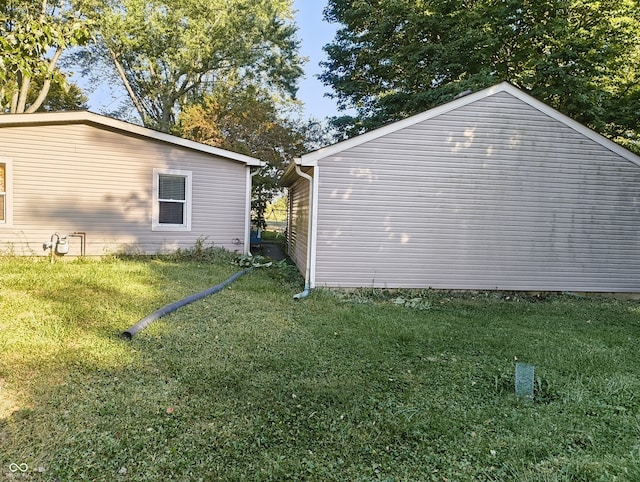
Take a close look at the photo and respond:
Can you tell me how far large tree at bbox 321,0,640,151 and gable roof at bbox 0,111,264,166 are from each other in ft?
29.1

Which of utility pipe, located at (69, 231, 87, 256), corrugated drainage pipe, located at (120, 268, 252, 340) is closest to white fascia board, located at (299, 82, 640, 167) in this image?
corrugated drainage pipe, located at (120, 268, 252, 340)

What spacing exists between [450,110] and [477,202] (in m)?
1.79

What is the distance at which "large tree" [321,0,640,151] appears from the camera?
12398 millimetres

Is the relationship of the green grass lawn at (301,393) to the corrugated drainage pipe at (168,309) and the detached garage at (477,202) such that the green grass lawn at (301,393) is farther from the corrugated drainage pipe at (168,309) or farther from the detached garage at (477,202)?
the detached garage at (477,202)

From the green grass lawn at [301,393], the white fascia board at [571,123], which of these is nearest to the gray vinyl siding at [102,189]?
the green grass lawn at [301,393]

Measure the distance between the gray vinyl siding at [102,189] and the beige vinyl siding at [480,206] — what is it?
3768 mm

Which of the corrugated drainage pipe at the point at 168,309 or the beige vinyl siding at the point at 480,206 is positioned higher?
the beige vinyl siding at the point at 480,206

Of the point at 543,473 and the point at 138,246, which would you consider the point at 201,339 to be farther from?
the point at 138,246

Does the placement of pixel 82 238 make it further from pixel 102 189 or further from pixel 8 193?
pixel 8 193

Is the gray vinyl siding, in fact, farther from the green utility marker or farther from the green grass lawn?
the green utility marker

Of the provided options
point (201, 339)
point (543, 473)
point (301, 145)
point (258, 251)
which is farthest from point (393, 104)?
point (543, 473)

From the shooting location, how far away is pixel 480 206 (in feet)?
24.9

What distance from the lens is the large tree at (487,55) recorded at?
12.4 meters

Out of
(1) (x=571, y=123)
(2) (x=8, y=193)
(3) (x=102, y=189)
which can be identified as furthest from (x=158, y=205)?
(1) (x=571, y=123)
